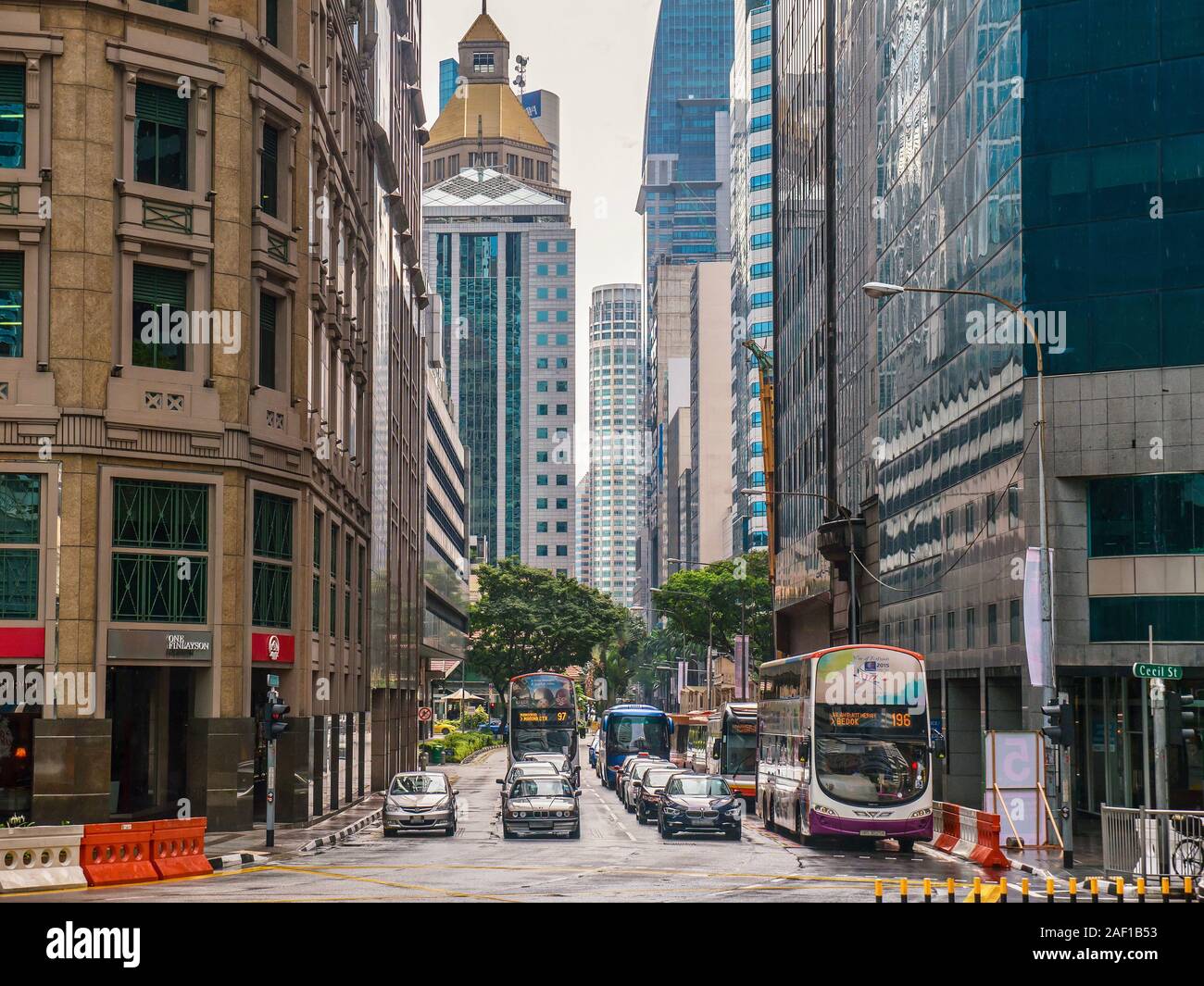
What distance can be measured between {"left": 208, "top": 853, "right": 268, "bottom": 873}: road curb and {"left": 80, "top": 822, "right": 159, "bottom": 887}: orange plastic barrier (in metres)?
2.26

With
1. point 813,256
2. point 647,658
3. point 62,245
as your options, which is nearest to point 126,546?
point 62,245

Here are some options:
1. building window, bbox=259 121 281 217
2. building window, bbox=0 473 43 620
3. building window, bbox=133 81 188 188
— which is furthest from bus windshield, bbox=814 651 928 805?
building window, bbox=133 81 188 188

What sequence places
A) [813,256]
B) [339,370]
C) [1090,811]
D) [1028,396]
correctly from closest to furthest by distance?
[1028,396], [1090,811], [339,370], [813,256]

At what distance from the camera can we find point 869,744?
3616 cm

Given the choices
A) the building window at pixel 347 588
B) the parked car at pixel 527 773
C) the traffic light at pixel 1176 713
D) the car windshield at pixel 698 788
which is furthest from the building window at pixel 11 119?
the traffic light at pixel 1176 713

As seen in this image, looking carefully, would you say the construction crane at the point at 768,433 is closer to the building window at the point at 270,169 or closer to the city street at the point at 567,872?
the city street at the point at 567,872

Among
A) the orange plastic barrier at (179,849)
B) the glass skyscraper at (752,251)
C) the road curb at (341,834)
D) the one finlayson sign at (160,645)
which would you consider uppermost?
the glass skyscraper at (752,251)

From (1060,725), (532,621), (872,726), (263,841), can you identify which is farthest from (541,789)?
(532,621)

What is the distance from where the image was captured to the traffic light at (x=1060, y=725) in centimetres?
3188

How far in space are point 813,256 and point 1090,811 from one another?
37869mm

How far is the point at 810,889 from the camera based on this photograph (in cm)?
2673

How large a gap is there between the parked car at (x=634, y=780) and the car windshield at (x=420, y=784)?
8.05 meters

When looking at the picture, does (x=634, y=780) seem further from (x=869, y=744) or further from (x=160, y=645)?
(x=160, y=645)

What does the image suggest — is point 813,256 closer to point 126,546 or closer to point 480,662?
point 126,546
